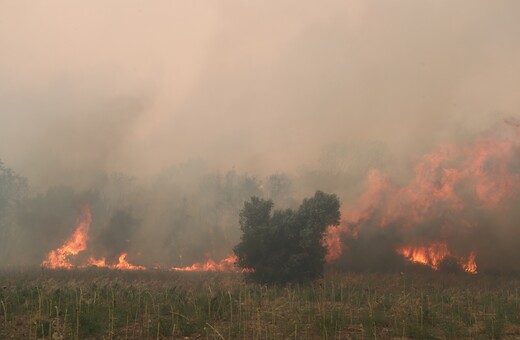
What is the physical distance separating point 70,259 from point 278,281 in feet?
174

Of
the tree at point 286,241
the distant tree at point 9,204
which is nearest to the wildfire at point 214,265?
the tree at point 286,241

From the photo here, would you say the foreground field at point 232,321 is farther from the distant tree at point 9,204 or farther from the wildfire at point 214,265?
the distant tree at point 9,204

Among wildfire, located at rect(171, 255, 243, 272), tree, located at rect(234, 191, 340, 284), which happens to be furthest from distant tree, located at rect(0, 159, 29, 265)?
tree, located at rect(234, 191, 340, 284)

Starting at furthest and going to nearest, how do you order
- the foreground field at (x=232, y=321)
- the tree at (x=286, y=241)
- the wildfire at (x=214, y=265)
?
the wildfire at (x=214, y=265)
the tree at (x=286, y=241)
the foreground field at (x=232, y=321)

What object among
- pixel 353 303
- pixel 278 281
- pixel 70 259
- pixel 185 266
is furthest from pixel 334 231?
pixel 70 259

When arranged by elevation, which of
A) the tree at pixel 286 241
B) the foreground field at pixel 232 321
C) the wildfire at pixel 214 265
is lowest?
the wildfire at pixel 214 265

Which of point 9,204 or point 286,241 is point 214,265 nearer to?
point 286,241

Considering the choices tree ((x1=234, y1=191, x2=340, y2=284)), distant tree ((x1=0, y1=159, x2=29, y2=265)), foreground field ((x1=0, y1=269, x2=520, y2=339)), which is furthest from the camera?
distant tree ((x1=0, y1=159, x2=29, y2=265))

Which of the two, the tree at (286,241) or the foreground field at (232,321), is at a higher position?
the tree at (286,241)

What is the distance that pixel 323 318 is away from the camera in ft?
48.5

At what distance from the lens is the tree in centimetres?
4097

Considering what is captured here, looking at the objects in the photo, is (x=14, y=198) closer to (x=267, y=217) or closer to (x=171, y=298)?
(x=267, y=217)

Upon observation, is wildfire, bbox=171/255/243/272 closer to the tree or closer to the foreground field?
the tree

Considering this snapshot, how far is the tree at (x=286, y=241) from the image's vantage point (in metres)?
41.0
